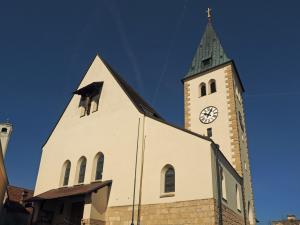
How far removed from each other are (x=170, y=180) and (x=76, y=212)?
271 inches

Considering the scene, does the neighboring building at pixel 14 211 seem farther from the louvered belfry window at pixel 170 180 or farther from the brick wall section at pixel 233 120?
the brick wall section at pixel 233 120

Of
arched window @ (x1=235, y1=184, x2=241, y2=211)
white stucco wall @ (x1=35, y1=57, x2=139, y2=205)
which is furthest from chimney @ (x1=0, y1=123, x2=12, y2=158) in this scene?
arched window @ (x1=235, y1=184, x2=241, y2=211)

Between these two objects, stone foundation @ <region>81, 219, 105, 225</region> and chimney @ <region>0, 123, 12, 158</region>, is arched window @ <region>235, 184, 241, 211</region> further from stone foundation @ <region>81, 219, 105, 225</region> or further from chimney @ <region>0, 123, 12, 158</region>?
chimney @ <region>0, 123, 12, 158</region>

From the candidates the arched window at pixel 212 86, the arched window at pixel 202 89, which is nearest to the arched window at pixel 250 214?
the arched window at pixel 212 86

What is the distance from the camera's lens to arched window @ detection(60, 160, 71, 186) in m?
20.1

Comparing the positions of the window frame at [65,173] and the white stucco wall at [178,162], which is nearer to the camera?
the white stucco wall at [178,162]

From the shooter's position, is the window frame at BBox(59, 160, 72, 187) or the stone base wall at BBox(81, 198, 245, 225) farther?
the window frame at BBox(59, 160, 72, 187)

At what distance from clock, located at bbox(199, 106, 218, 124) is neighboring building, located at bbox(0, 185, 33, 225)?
54.2 feet

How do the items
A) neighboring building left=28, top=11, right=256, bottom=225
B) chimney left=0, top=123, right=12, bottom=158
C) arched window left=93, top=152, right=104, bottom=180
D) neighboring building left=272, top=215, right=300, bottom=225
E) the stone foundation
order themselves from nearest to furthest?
neighboring building left=28, top=11, right=256, bottom=225
the stone foundation
arched window left=93, top=152, right=104, bottom=180
neighboring building left=272, top=215, right=300, bottom=225
chimney left=0, top=123, right=12, bottom=158

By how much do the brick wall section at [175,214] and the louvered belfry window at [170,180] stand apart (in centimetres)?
82

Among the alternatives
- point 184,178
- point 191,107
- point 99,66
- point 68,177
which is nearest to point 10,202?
point 68,177

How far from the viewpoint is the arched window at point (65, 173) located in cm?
2014

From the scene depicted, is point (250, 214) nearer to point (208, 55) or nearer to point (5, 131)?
point (208, 55)

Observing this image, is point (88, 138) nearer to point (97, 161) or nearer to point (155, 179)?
point (97, 161)
